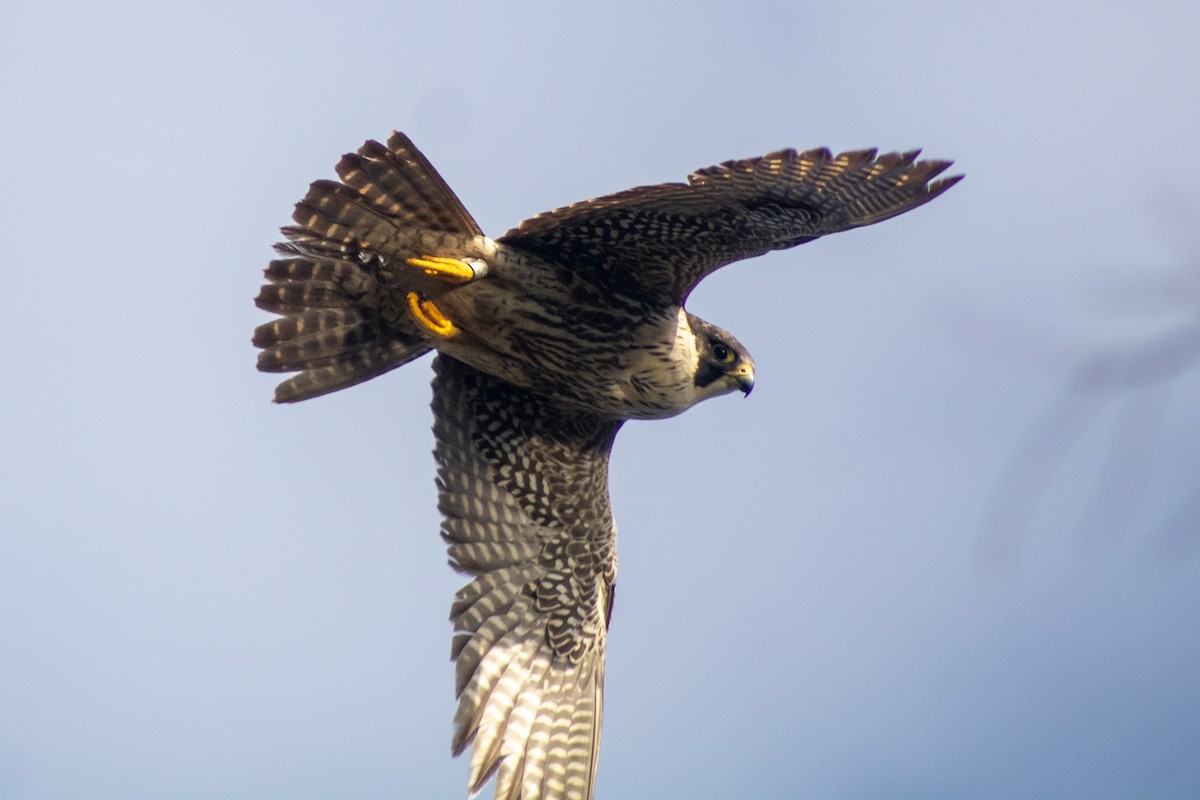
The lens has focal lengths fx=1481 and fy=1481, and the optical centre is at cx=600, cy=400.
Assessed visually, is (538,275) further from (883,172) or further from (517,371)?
(883,172)

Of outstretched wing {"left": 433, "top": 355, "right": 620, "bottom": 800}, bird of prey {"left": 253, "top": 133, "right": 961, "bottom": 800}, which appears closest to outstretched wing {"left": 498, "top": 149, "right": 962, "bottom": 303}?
bird of prey {"left": 253, "top": 133, "right": 961, "bottom": 800}

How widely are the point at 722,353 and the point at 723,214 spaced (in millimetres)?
992

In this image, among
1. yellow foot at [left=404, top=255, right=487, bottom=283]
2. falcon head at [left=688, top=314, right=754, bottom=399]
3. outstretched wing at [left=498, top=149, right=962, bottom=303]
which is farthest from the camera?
falcon head at [left=688, top=314, right=754, bottom=399]

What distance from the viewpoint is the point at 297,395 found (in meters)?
8.47

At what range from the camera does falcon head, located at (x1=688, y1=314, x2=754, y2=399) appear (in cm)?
841

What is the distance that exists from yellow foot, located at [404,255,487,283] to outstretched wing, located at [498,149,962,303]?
230mm

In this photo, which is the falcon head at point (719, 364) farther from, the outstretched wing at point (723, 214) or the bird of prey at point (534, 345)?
the outstretched wing at point (723, 214)

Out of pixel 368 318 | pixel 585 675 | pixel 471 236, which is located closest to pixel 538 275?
pixel 471 236

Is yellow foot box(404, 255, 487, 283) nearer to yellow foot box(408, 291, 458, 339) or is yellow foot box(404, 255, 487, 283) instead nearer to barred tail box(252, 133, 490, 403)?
barred tail box(252, 133, 490, 403)

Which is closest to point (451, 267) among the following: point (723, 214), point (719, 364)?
point (723, 214)

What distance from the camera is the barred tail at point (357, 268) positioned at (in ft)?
25.6

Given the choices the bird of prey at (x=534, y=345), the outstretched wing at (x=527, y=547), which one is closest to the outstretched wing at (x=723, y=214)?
the bird of prey at (x=534, y=345)

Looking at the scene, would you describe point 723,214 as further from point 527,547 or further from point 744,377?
point 527,547

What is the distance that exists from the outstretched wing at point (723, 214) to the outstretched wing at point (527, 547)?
1.35 metres
